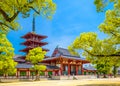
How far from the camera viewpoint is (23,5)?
8641mm

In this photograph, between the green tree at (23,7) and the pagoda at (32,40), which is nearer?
the green tree at (23,7)

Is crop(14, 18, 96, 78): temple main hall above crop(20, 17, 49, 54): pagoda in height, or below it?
below

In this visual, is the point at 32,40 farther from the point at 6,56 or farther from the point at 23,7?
the point at 23,7

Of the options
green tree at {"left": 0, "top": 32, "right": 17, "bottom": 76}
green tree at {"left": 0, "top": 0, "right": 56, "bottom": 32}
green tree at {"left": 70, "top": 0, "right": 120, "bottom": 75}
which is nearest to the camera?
green tree at {"left": 0, "top": 0, "right": 56, "bottom": 32}

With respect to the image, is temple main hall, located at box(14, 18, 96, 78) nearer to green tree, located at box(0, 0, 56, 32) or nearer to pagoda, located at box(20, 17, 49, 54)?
pagoda, located at box(20, 17, 49, 54)

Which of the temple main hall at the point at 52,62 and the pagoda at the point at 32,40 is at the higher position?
the pagoda at the point at 32,40

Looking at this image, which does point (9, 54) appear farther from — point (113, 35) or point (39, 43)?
point (39, 43)

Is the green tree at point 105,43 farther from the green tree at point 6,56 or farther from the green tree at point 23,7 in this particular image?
the green tree at point 6,56

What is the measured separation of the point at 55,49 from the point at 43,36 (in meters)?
6.39

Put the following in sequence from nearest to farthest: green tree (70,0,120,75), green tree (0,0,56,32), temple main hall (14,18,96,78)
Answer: green tree (0,0,56,32)
green tree (70,0,120,75)
temple main hall (14,18,96,78)

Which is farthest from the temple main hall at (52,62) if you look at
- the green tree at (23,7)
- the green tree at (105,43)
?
the green tree at (23,7)

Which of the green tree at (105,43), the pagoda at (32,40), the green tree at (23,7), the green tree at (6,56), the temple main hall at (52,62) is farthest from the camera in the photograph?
the pagoda at (32,40)

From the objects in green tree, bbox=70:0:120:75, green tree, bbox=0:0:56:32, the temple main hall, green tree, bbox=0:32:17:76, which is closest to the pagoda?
the temple main hall

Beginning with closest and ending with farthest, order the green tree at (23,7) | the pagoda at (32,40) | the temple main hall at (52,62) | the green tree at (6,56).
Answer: the green tree at (23,7)
the green tree at (6,56)
the temple main hall at (52,62)
the pagoda at (32,40)
